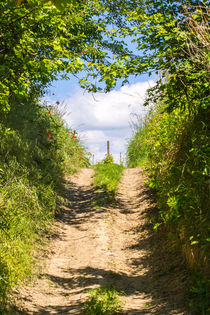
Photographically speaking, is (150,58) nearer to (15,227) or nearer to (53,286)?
(15,227)

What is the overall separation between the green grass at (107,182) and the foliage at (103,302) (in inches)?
205

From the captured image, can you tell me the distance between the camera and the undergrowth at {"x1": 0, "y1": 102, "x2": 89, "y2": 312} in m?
5.64

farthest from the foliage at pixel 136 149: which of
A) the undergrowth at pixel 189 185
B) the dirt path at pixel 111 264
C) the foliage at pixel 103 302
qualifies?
the foliage at pixel 103 302

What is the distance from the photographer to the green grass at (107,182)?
10.9 meters

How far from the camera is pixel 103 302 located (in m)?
4.80

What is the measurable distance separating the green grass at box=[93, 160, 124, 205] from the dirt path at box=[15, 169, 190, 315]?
535mm

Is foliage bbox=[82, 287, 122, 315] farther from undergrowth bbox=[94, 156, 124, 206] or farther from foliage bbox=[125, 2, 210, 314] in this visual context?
undergrowth bbox=[94, 156, 124, 206]

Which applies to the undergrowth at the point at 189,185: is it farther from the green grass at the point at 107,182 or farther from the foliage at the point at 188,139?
the green grass at the point at 107,182

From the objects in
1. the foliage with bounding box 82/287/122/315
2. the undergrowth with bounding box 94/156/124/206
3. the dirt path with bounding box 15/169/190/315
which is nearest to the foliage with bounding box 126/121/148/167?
the undergrowth with bounding box 94/156/124/206

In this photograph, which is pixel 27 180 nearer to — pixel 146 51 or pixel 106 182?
pixel 146 51

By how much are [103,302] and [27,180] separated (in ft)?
8.97

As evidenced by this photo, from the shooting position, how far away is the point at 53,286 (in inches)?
235

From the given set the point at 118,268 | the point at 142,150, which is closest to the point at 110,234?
the point at 118,268

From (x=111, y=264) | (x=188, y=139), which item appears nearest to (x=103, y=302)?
(x=111, y=264)
